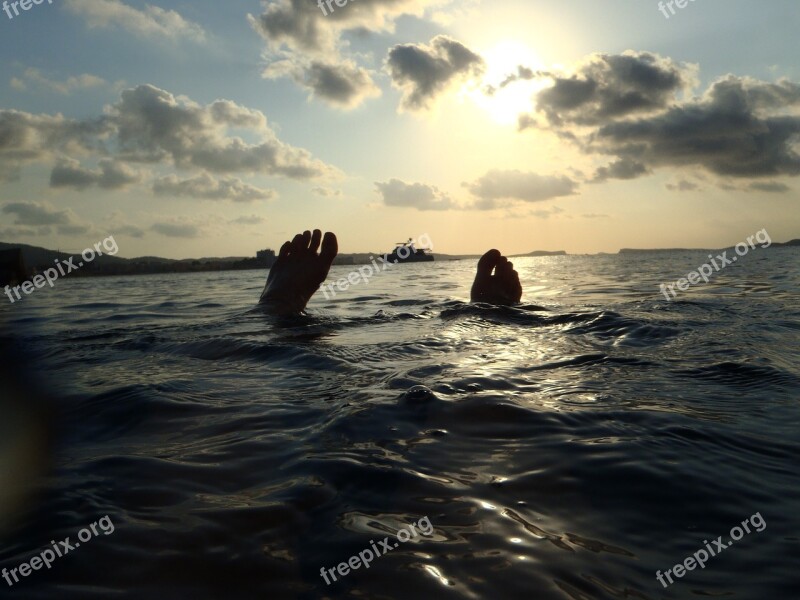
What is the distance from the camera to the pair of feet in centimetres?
614

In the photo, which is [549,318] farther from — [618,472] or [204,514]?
[204,514]

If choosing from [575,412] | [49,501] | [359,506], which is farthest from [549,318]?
[49,501]

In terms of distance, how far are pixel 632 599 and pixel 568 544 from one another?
0.19m

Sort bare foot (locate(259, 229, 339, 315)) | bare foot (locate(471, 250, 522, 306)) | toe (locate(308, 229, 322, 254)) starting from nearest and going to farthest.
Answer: bare foot (locate(259, 229, 339, 315))
bare foot (locate(471, 250, 522, 306))
toe (locate(308, 229, 322, 254))

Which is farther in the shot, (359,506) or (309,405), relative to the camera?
(309,405)

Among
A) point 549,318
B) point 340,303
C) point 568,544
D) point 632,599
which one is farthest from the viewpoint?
point 340,303

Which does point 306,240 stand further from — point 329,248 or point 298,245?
A: point 329,248

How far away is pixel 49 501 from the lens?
1.37 metres

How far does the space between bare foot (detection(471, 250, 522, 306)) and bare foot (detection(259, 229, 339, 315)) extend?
1863mm

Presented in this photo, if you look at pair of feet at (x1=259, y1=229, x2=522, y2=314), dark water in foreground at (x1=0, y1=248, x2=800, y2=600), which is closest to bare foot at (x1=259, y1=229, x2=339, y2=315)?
pair of feet at (x1=259, y1=229, x2=522, y2=314)

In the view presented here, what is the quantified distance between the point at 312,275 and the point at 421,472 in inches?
193

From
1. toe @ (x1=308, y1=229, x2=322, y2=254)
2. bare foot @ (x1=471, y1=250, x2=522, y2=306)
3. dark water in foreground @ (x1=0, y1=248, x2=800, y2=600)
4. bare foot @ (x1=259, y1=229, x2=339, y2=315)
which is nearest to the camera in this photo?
dark water in foreground @ (x1=0, y1=248, x2=800, y2=600)

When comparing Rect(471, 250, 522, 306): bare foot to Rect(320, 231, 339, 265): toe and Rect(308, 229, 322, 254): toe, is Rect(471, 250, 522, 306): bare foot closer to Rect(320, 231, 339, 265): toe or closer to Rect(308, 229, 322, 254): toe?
Rect(320, 231, 339, 265): toe

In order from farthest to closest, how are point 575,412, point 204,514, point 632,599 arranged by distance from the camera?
point 575,412
point 204,514
point 632,599
